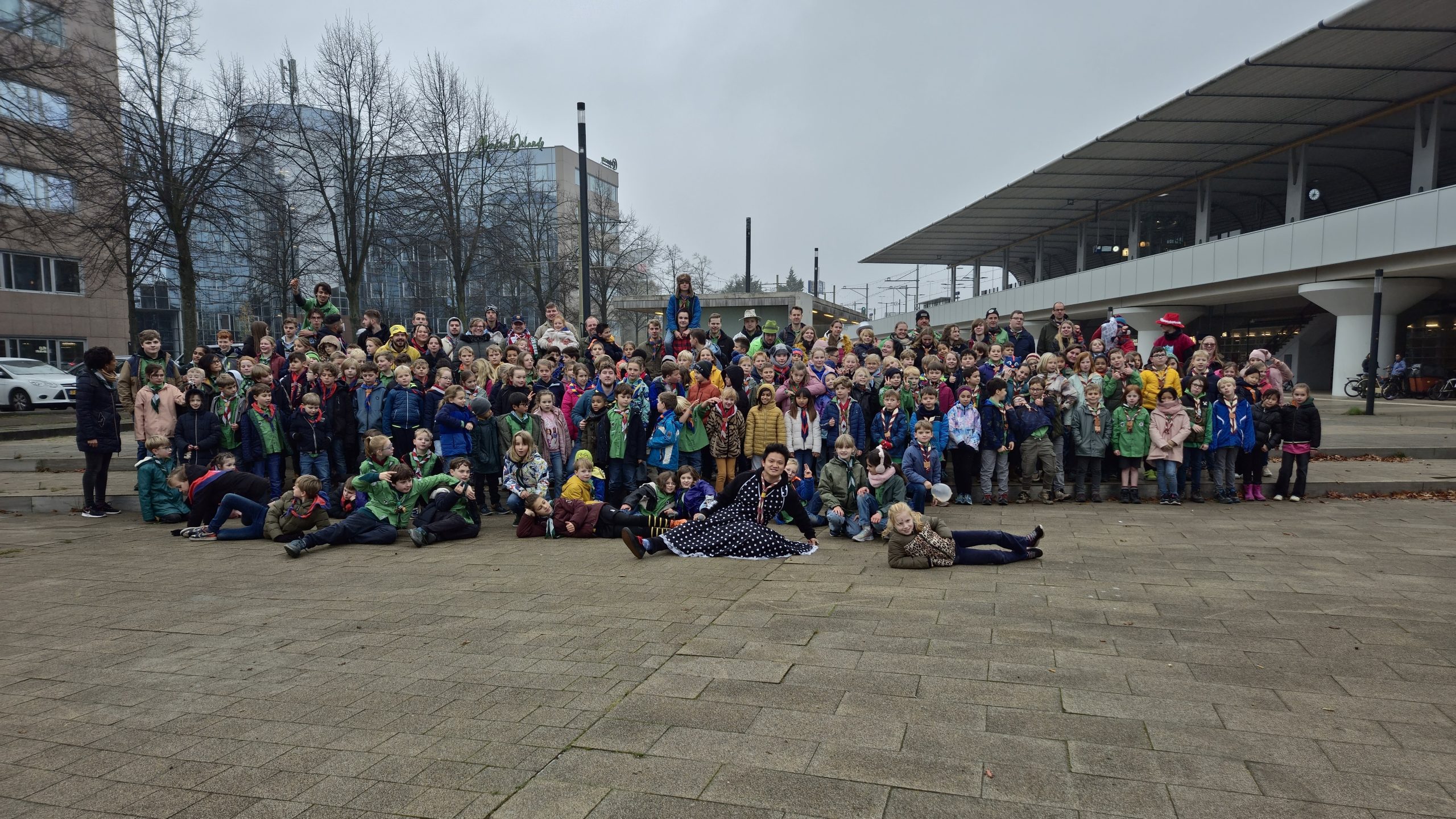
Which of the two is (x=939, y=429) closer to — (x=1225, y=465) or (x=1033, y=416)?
(x=1033, y=416)

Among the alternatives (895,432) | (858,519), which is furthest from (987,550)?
(895,432)

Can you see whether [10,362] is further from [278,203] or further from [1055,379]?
[1055,379]

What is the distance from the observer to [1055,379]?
403 inches

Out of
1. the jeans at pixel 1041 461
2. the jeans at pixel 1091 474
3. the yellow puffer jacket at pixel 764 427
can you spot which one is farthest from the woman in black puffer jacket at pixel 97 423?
the jeans at pixel 1091 474

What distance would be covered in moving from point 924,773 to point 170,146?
24386mm

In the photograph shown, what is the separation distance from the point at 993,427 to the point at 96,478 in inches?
466

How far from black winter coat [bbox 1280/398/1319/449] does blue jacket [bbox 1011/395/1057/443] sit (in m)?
3.01

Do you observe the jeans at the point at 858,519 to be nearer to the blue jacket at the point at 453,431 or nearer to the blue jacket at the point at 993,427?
the blue jacket at the point at 993,427

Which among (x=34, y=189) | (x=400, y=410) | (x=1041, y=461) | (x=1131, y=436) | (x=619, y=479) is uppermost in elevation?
(x=34, y=189)

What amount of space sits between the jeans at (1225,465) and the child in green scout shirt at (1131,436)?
0.92 metres

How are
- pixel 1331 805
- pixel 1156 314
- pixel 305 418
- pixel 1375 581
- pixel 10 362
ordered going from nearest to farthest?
pixel 1331 805 < pixel 1375 581 < pixel 305 418 < pixel 10 362 < pixel 1156 314

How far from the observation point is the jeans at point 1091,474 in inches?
396

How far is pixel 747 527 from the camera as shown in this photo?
7.45m

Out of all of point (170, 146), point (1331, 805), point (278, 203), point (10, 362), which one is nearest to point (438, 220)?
point (278, 203)
